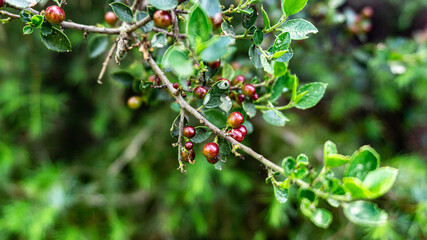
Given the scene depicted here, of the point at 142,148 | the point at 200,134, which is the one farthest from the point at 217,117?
the point at 142,148

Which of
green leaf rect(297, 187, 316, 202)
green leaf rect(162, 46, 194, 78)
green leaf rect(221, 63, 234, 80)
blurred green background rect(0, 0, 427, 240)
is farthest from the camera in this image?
blurred green background rect(0, 0, 427, 240)

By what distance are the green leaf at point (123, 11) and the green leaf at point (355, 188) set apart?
1.13 feet

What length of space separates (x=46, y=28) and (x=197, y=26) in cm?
22

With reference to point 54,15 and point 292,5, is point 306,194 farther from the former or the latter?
point 54,15

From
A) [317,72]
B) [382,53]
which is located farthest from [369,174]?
[317,72]

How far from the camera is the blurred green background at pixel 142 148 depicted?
1.11m

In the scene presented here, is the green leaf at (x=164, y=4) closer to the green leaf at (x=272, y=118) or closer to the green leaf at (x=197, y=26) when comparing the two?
the green leaf at (x=197, y=26)

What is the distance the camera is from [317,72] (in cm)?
118

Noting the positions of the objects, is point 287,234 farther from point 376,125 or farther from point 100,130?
Answer: point 100,130

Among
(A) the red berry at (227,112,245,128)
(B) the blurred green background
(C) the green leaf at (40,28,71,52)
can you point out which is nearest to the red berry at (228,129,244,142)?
(A) the red berry at (227,112,245,128)

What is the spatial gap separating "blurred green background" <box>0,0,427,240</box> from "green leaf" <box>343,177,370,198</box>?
2.40 feet

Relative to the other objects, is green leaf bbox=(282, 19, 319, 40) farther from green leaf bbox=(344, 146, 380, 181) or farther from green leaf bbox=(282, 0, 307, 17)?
green leaf bbox=(344, 146, 380, 181)

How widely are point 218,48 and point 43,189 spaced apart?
113 cm

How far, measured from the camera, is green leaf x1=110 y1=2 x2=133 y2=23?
0.42 meters
